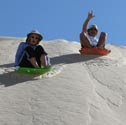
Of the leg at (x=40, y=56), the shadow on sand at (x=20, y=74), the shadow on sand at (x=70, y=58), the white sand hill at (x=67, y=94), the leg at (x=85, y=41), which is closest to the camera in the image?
the white sand hill at (x=67, y=94)

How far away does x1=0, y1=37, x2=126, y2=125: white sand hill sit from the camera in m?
7.43

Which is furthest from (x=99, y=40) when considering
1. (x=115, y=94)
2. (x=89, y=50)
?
(x=115, y=94)

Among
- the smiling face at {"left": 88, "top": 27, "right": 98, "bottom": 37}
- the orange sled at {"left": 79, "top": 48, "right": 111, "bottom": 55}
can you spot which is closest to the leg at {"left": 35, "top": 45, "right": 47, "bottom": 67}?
the orange sled at {"left": 79, "top": 48, "right": 111, "bottom": 55}

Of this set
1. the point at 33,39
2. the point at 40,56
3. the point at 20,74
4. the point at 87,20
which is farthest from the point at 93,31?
the point at 20,74

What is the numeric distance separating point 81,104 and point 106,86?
1458 mm

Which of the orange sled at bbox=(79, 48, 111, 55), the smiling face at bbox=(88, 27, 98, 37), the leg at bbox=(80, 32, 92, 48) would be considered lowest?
the orange sled at bbox=(79, 48, 111, 55)

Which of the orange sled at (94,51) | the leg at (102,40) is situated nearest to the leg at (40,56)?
the orange sled at (94,51)

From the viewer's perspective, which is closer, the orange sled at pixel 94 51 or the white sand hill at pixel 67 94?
the white sand hill at pixel 67 94

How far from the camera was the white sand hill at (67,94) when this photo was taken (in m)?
7.43

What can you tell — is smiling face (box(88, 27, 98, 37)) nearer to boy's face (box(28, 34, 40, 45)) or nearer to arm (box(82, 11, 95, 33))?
arm (box(82, 11, 95, 33))

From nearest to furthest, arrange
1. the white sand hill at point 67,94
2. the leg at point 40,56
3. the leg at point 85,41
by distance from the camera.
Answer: the white sand hill at point 67,94
the leg at point 40,56
the leg at point 85,41

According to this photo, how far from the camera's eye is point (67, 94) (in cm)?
836

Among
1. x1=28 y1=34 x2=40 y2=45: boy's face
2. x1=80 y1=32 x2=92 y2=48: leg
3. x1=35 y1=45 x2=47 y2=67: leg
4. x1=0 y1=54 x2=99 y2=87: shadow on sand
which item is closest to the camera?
x1=0 y1=54 x2=99 y2=87: shadow on sand

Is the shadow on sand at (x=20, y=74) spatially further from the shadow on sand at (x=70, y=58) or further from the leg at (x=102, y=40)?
the leg at (x=102, y=40)
